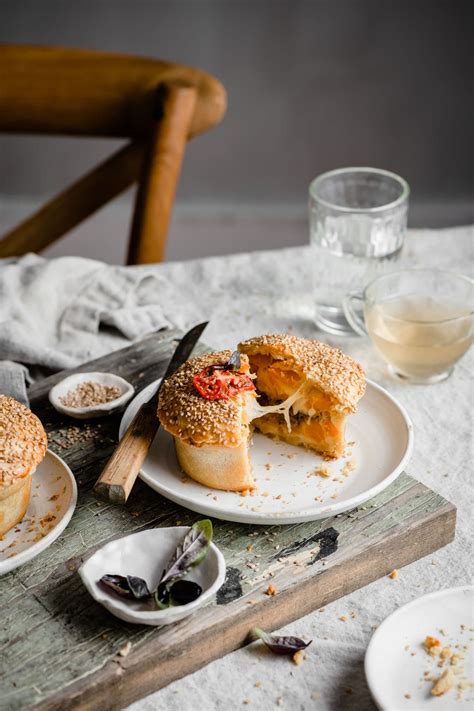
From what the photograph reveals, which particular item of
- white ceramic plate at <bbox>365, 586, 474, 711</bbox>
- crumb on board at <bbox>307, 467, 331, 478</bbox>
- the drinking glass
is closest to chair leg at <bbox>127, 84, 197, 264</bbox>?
the drinking glass

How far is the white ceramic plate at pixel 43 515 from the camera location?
70.8 inches

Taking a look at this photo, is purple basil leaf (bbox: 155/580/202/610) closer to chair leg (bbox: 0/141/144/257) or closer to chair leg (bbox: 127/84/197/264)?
chair leg (bbox: 127/84/197/264)

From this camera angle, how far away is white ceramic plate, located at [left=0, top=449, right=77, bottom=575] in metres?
1.80

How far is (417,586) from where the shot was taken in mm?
1881

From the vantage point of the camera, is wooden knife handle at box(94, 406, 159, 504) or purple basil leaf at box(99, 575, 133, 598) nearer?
purple basil leaf at box(99, 575, 133, 598)

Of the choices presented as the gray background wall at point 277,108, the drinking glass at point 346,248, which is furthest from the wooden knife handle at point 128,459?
the gray background wall at point 277,108

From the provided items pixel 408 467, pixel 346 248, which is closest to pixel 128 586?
pixel 408 467

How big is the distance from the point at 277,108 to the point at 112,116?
2.17 metres

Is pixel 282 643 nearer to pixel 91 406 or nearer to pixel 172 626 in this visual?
pixel 172 626

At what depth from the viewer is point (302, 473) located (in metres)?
2.08

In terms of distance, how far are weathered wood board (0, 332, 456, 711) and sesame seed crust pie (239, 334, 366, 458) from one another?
0.66 ft

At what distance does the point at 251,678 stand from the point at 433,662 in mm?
318

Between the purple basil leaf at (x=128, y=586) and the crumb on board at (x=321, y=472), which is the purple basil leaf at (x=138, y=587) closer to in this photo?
the purple basil leaf at (x=128, y=586)

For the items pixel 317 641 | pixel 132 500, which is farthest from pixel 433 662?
pixel 132 500
